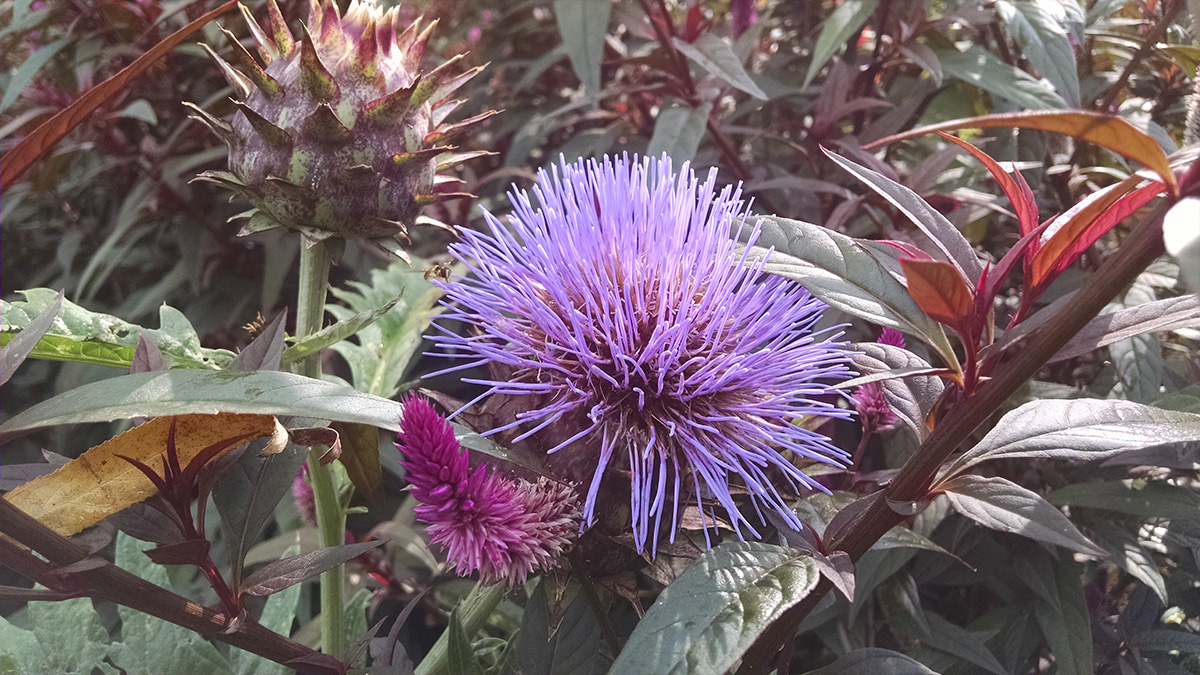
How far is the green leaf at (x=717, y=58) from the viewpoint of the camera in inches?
34.0

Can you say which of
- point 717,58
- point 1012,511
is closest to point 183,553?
point 1012,511

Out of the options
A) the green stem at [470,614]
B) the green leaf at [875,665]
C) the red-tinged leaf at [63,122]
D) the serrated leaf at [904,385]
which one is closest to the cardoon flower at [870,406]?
the serrated leaf at [904,385]

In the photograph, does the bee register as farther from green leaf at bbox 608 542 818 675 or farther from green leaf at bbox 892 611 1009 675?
green leaf at bbox 892 611 1009 675

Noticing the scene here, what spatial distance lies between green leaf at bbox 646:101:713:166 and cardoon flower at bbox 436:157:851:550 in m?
0.30

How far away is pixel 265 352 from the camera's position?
1.77ft

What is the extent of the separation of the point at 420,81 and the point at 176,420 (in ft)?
1.12

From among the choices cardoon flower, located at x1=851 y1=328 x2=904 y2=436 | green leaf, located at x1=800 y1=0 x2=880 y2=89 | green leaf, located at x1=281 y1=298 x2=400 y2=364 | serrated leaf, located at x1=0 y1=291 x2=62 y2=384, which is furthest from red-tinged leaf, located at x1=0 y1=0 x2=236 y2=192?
green leaf, located at x1=800 y1=0 x2=880 y2=89

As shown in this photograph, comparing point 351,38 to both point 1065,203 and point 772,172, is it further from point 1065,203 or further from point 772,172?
point 1065,203

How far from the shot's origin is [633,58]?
3.17 feet

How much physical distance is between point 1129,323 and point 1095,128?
0.15 metres

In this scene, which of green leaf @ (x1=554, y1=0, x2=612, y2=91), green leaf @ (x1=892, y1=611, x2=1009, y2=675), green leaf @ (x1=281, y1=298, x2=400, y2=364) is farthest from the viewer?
green leaf @ (x1=554, y1=0, x2=612, y2=91)

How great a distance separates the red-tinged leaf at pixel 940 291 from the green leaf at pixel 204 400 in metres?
0.30

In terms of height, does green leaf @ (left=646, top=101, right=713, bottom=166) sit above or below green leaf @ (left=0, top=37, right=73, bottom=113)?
below

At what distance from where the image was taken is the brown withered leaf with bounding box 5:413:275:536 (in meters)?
0.45
